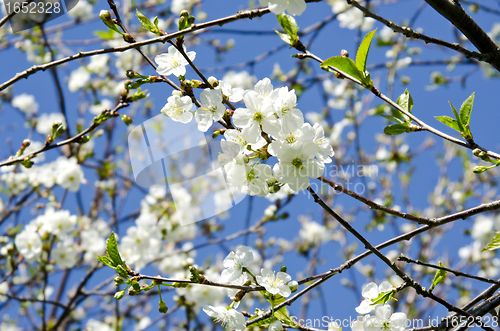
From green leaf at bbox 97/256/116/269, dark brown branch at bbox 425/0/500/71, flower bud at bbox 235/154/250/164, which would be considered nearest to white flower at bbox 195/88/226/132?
flower bud at bbox 235/154/250/164

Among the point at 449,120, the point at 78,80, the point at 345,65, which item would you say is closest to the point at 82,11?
the point at 78,80

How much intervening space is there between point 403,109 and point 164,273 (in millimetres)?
3396

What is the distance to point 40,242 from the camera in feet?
9.68

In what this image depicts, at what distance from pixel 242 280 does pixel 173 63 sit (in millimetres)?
892

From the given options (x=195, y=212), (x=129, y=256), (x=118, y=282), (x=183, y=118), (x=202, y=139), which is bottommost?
(x=118, y=282)

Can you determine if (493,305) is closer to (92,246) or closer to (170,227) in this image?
(170,227)

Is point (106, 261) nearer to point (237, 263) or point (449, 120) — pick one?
point (237, 263)

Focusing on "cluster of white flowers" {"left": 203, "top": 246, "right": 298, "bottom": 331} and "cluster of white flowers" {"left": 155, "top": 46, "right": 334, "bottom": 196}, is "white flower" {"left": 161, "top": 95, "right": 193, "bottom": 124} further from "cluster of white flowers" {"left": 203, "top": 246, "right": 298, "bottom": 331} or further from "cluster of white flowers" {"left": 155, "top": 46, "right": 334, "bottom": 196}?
"cluster of white flowers" {"left": 203, "top": 246, "right": 298, "bottom": 331}

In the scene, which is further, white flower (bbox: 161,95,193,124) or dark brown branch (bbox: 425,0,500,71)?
white flower (bbox: 161,95,193,124)

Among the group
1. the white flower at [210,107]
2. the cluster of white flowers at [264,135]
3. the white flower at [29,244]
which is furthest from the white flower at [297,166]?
the white flower at [29,244]

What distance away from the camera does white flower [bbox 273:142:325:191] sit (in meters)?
1.15

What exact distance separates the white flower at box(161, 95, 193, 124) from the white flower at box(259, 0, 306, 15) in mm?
411

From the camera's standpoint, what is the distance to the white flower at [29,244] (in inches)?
113

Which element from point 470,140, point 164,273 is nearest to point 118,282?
point 470,140
